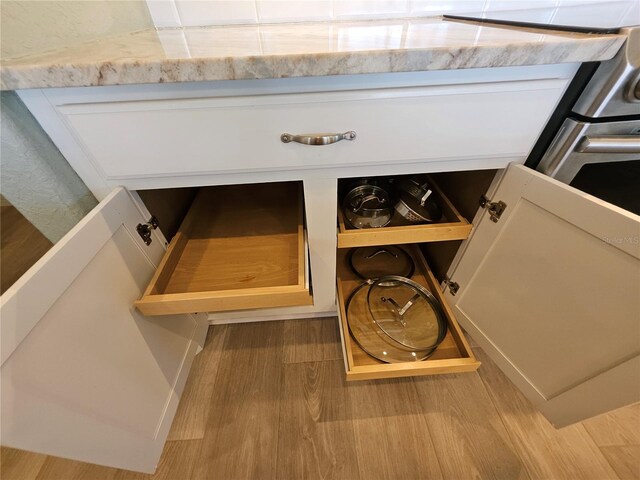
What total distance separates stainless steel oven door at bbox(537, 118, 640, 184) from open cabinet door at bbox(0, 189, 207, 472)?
89 cm

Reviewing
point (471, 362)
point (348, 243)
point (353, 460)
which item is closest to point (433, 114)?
point (348, 243)

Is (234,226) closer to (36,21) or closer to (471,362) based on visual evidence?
(36,21)

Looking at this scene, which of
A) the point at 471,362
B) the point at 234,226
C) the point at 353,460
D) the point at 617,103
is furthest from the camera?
the point at 234,226

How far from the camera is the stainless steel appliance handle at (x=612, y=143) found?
466mm

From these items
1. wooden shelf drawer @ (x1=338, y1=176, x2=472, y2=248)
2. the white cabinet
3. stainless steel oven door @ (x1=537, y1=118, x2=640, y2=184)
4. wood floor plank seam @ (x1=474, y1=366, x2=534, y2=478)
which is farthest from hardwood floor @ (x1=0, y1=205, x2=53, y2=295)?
wood floor plank seam @ (x1=474, y1=366, x2=534, y2=478)

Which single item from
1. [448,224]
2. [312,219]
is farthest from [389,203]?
[312,219]

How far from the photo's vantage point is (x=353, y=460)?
0.75 metres

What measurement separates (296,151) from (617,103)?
56 centimetres

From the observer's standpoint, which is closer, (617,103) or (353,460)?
(617,103)

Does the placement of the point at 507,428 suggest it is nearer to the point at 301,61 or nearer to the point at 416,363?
the point at 416,363

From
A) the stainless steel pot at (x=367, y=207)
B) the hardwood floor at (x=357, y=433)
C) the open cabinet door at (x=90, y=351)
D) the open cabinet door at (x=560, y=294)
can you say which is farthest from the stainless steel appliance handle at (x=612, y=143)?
the open cabinet door at (x=90, y=351)

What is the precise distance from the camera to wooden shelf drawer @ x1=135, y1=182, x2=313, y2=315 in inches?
23.6

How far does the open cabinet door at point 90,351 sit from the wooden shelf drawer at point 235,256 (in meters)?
0.07

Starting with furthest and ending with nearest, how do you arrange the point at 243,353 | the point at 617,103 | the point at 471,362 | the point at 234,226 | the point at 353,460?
the point at 243,353 → the point at 234,226 → the point at 353,460 → the point at 471,362 → the point at 617,103
